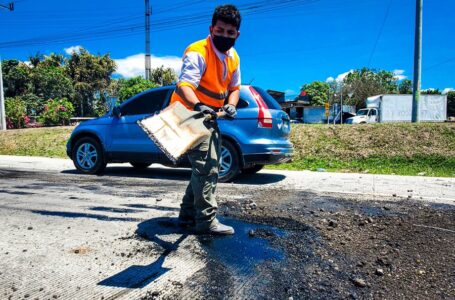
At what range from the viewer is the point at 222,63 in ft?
10.9

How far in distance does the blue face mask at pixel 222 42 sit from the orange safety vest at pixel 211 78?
0.06m

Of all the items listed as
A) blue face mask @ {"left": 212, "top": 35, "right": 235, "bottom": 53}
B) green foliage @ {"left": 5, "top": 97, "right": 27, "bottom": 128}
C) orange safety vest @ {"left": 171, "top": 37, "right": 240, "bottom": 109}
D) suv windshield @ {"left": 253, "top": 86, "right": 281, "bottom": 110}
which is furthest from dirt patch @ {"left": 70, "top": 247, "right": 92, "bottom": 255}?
green foliage @ {"left": 5, "top": 97, "right": 27, "bottom": 128}

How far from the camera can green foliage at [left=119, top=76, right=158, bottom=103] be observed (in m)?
42.6

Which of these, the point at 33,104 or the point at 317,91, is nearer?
the point at 33,104

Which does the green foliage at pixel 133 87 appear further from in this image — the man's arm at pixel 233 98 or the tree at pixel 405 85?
the tree at pixel 405 85

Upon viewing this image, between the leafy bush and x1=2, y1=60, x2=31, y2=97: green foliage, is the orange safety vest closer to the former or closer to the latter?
the leafy bush

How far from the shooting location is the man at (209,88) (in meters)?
3.12

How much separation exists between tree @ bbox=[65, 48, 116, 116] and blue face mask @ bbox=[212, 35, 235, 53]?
152 ft

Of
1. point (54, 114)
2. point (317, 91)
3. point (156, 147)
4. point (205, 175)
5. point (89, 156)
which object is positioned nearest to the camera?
point (205, 175)

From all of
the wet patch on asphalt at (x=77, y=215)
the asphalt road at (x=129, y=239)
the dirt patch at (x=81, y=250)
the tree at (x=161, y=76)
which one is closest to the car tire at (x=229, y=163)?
the asphalt road at (x=129, y=239)

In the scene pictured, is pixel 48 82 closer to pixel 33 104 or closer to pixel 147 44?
pixel 33 104

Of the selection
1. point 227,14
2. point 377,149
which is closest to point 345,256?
point 227,14

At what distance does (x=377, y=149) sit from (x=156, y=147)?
6.15 m

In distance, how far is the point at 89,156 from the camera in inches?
305
